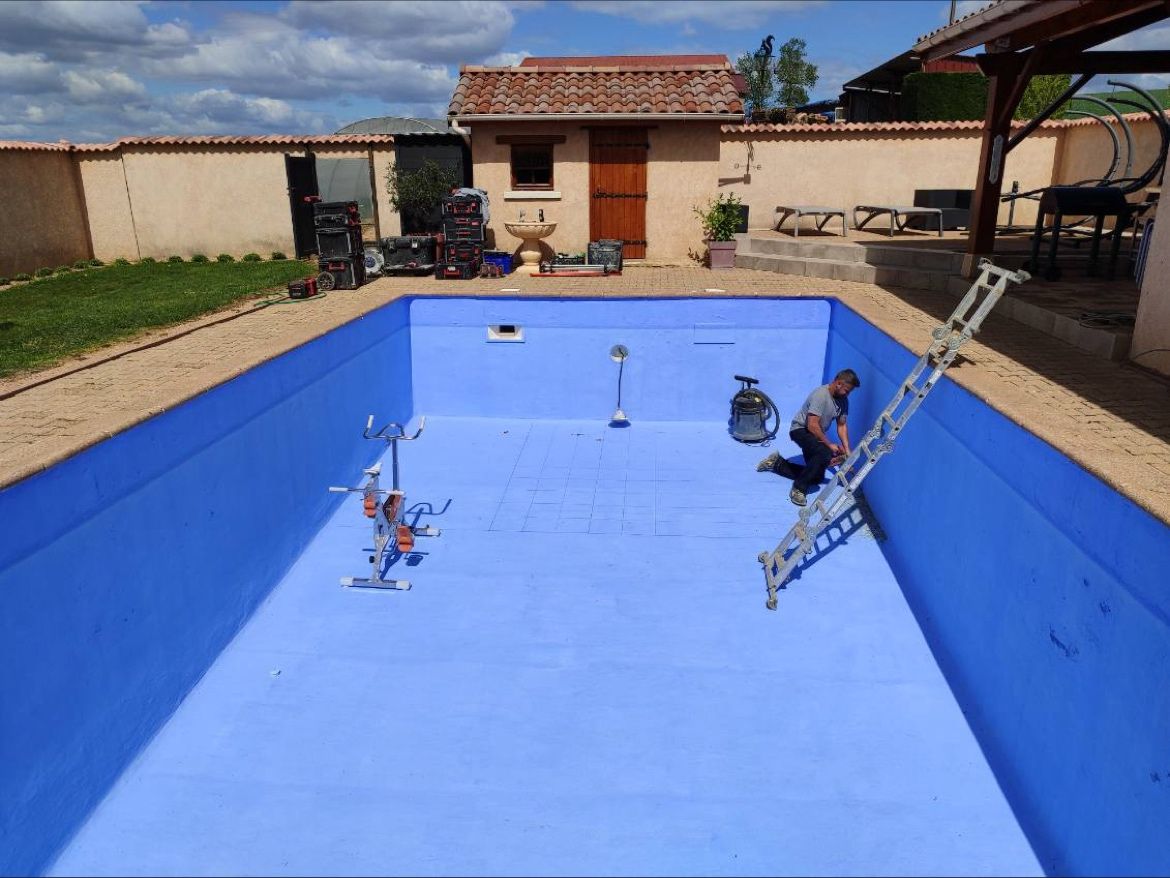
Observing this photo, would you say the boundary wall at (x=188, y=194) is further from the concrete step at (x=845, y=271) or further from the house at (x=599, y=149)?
the concrete step at (x=845, y=271)

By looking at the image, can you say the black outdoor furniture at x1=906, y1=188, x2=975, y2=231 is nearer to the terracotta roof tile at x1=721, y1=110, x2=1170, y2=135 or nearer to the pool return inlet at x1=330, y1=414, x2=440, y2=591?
the terracotta roof tile at x1=721, y1=110, x2=1170, y2=135

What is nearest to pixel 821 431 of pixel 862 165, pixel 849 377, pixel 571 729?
pixel 849 377

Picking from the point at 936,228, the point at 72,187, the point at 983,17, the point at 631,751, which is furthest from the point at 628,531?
the point at 72,187

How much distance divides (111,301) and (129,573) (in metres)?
8.74

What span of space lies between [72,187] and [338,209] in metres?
8.70

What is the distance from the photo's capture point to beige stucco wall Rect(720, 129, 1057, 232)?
17375 mm

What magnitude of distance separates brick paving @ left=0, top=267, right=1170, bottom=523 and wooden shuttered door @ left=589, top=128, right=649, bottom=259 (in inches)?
163

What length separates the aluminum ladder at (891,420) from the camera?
634 centimetres

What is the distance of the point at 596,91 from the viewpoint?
15414 millimetres

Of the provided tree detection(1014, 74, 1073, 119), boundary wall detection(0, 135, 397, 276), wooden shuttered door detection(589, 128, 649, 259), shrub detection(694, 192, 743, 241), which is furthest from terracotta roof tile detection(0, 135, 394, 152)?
tree detection(1014, 74, 1073, 119)

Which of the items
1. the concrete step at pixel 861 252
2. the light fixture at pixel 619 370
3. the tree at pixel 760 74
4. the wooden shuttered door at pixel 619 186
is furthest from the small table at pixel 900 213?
the tree at pixel 760 74

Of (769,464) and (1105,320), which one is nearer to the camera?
(1105,320)

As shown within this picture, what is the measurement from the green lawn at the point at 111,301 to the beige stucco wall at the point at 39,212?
82cm

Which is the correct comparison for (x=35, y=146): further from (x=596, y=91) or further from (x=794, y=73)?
(x=794, y=73)
